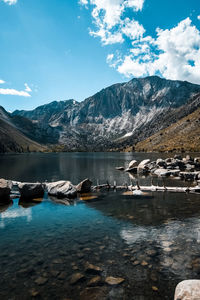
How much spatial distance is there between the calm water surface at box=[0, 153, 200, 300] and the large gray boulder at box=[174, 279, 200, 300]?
2.25 m

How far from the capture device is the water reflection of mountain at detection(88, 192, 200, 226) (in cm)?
2680

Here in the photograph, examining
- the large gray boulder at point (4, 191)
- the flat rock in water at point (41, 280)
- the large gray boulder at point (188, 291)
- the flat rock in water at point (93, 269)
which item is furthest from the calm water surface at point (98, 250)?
the large gray boulder at point (4, 191)

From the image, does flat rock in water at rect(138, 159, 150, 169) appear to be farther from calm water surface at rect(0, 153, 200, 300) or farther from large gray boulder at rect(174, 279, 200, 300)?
large gray boulder at rect(174, 279, 200, 300)

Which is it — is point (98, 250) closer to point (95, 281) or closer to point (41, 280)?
point (95, 281)

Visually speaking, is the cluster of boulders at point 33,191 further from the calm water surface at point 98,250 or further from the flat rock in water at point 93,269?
the flat rock in water at point 93,269

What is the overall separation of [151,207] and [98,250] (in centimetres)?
1669

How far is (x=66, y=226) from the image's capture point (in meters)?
24.0

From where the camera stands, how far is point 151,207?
105 feet

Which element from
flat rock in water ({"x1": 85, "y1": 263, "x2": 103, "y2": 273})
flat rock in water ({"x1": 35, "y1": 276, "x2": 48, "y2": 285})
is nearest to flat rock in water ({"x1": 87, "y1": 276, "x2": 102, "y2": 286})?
flat rock in water ({"x1": 85, "y1": 263, "x2": 103, "y2": 273})

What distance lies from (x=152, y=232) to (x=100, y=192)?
2405cm

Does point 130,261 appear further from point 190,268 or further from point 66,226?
point 66,226

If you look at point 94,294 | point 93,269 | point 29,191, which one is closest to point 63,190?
point 29,191

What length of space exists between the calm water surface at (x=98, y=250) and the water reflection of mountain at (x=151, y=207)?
15cm

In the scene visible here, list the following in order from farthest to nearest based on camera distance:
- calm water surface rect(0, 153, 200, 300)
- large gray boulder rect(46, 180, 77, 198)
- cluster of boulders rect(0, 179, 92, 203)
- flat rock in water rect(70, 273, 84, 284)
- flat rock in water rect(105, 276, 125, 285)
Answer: large gray boulder rect(46, 180, 77, 198) < cluster of boulders rect(0, 179, 92, 203) < flat rock in water rect(70, 273, 84, 284) < flat rock in water rect(105, 276, 125, 285) < calm water surface rect(0, 153, 200, 300)
